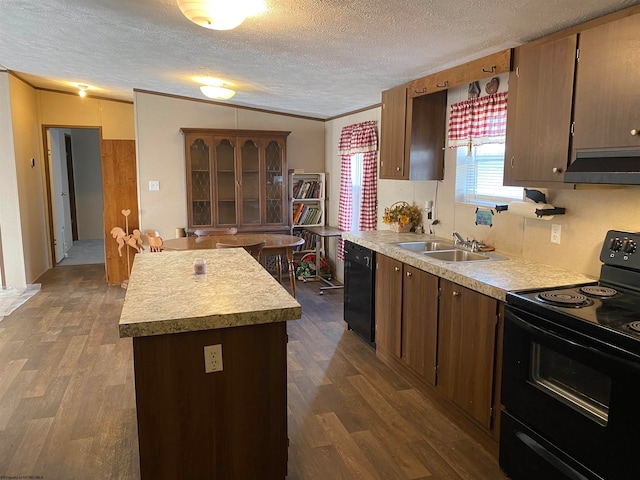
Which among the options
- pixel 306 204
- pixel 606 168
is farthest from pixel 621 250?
pixel 306 204

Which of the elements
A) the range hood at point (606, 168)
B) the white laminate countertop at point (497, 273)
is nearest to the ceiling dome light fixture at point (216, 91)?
the white laminate countertop at point (497, 273)

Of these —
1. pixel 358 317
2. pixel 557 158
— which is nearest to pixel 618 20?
pixel 557 158

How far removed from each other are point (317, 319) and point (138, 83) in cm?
328

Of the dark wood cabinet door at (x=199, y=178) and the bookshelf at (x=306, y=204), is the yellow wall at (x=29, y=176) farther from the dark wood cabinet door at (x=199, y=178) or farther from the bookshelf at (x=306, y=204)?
the bookshelf at (x=306, y=204)

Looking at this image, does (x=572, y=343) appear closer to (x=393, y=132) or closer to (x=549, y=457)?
(x=549, y=457)

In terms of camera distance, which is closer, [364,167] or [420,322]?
[420,322]

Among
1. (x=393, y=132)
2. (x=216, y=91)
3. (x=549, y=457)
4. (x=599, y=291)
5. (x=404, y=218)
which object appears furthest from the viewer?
(x=216, y=91)

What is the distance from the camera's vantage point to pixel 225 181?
5.74 m

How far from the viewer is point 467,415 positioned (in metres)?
2.54

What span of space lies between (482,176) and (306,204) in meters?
3.22

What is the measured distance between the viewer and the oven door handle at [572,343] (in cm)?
157

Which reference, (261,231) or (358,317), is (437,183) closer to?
(358,317)

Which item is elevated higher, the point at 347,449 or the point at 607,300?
the point at 607,300

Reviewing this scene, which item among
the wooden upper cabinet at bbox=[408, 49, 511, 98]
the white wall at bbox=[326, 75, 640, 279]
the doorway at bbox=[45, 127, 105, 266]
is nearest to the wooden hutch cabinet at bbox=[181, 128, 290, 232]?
the white wall at bbox=[326, 75, 640, 279]
